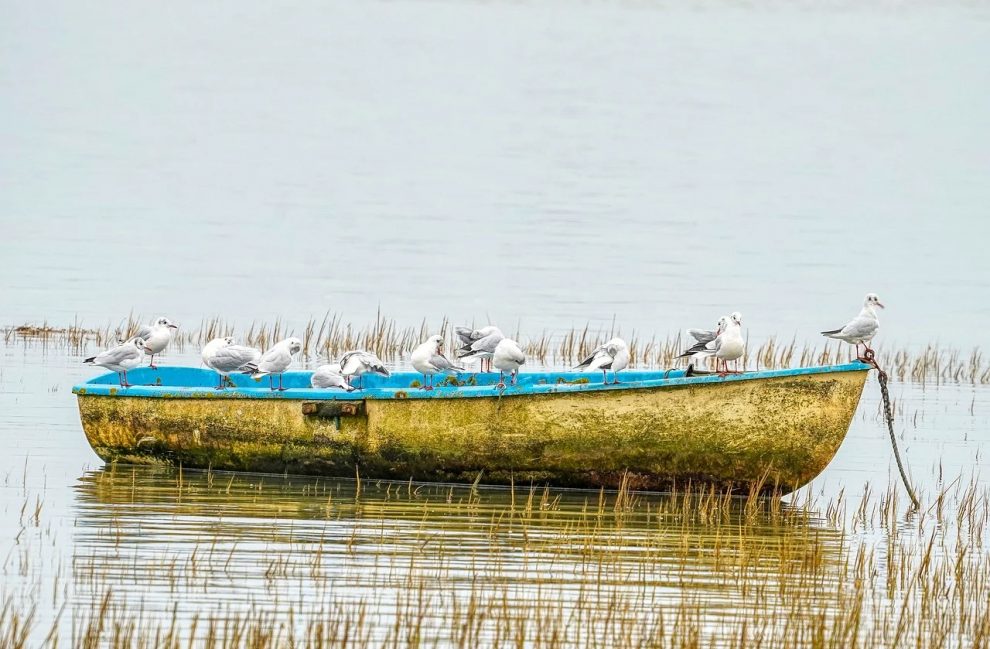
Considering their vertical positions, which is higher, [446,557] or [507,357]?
[507,357]

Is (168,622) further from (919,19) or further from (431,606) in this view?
(919,19)

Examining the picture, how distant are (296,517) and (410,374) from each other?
435cm

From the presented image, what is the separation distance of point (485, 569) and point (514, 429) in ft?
12.5

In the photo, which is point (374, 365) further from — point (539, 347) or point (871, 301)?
point (539, 347)

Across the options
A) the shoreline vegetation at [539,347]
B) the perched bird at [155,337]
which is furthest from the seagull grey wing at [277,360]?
the shoreline vegetation at [539,347]

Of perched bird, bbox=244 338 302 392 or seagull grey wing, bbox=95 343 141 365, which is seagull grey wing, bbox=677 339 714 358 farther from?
seagull grey wing, bbox=95 343 141 365

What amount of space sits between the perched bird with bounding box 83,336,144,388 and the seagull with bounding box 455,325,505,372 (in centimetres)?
296

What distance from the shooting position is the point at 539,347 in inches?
1111

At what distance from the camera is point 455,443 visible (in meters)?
16.0

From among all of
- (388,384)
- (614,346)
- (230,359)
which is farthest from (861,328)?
(230,359)

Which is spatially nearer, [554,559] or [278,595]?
[278,595]

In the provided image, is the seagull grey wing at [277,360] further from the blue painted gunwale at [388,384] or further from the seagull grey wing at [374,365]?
the seagull grey wing at [374,365]

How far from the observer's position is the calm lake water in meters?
11.8

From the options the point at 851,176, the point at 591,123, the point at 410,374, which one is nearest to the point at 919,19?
the point at 591,123
